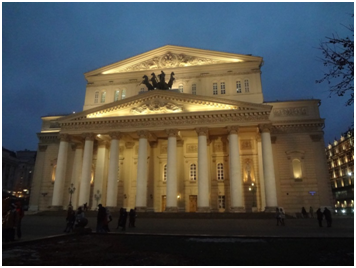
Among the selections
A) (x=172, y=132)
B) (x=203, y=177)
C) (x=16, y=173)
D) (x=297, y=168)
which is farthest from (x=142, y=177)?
(x=16, y=173)

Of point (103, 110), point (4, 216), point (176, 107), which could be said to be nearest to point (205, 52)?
point (176, 107)

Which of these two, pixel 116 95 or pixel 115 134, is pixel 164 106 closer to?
pixel 115 134

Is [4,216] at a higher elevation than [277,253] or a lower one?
higher

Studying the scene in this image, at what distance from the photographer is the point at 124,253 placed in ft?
29.1

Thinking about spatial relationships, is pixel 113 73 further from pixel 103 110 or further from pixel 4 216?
pixel 4 216

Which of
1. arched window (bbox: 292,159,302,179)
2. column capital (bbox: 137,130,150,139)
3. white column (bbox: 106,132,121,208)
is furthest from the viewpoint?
A: arched window (bbox: 292,159,302,179)

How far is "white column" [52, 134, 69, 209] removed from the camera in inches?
1233

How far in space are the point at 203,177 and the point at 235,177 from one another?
3.23m

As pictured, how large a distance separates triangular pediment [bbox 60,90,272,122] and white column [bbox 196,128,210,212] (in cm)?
274

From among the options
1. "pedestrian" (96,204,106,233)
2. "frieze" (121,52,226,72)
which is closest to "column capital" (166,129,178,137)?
"frieze" (121,52,226,72)

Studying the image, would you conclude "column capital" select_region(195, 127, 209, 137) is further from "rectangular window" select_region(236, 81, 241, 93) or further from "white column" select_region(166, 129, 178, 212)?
"rectangular window" select_region(236, 81, 241, 93)

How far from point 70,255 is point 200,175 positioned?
2055cm

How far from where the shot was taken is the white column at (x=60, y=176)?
31.3 meters

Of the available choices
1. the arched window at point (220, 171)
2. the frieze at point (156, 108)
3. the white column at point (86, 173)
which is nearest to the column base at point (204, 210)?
the arched window at point (220, 171)
